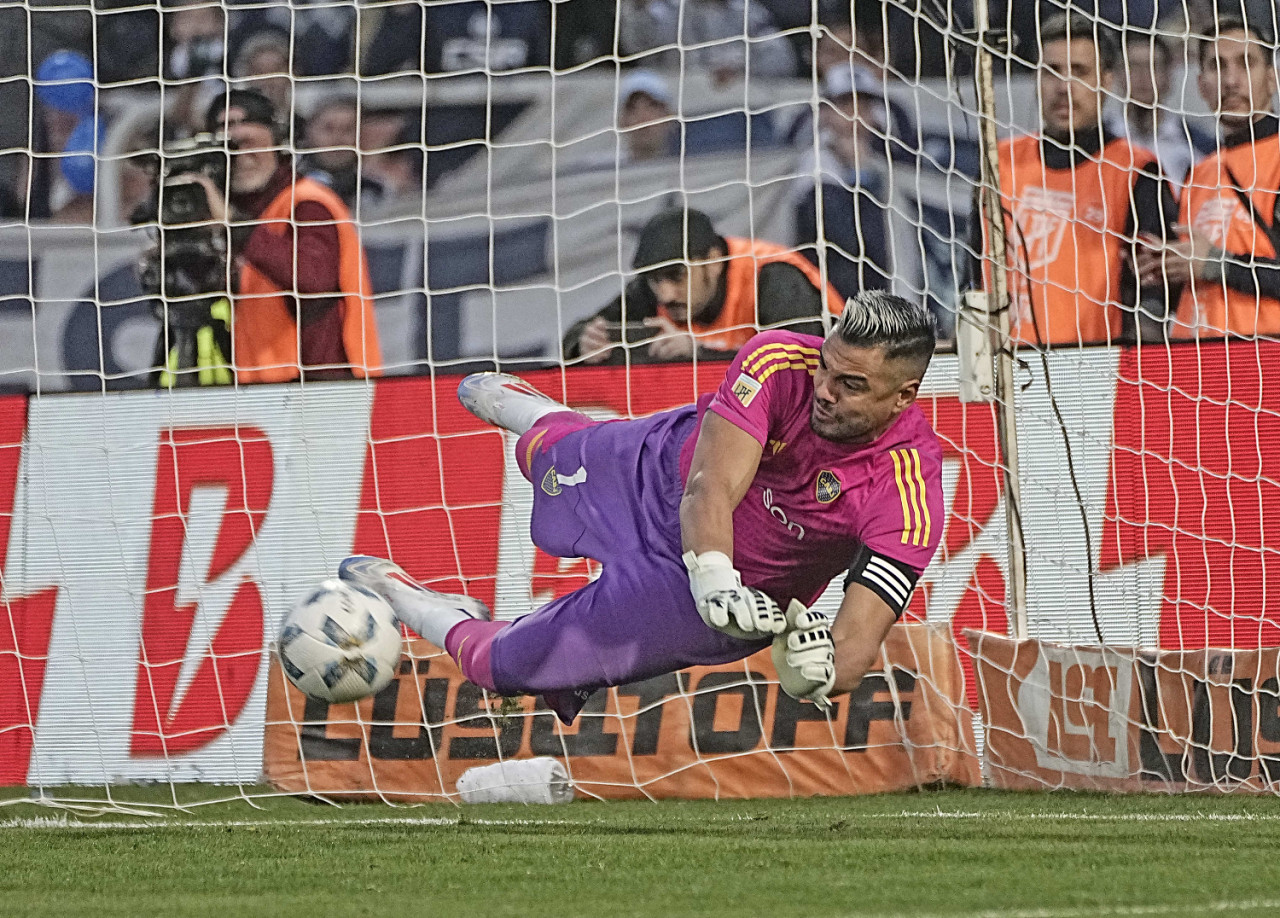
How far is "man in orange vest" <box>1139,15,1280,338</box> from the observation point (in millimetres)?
7520

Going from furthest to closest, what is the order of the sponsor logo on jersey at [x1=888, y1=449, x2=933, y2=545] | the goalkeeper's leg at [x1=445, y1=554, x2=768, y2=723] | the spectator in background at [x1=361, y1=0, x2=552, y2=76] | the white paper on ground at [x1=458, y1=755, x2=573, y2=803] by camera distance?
the spectator in background at [x1=361, y1=0, x2=552, y2=76] → the white paper on ground at [x1=458, y1=755, x2=573, y2=803] → the goalkeeper's leg at [x1=445, y1=554, x2=768, y2=723] → the sponsor logo on jersey at [x1=888, y1=449, x2=933, y2=545]

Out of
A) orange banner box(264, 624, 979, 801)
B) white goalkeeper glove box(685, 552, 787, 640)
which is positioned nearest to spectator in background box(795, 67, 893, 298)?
orange banner box(264, 624, 979, 801)

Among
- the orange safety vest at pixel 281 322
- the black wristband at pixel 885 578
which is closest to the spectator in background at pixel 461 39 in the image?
the orange safety vest at pixel 281 322

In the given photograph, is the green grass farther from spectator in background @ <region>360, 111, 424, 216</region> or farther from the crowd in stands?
spectator in background @ <region>360, 111, 424, 216</region>

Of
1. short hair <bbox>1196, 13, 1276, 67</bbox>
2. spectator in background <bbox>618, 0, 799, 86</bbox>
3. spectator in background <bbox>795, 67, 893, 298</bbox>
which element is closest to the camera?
spectator in background <bbox>795, 67, 893, 298</bbox>

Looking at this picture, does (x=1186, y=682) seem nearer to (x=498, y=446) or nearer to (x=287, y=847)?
(x=498, y=446)

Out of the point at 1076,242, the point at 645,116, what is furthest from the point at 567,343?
the point at 1076,242

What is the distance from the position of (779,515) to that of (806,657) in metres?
0.84

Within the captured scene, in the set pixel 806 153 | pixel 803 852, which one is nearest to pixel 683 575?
pixel 803 852

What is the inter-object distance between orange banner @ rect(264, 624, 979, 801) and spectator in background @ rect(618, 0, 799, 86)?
2.77 m

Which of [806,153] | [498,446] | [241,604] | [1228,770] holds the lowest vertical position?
[1228,770]

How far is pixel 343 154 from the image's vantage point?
8172 mm

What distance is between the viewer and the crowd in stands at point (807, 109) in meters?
7.54

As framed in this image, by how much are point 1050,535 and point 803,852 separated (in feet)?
11.1
